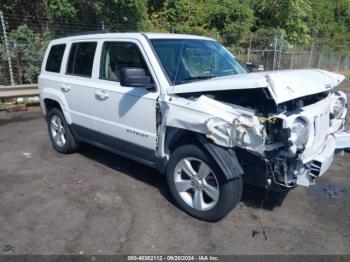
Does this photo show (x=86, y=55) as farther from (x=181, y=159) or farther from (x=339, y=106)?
(x=339, y=106)

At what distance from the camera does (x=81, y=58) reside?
17.6ft

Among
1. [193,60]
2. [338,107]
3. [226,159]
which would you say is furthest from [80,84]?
[338,107]

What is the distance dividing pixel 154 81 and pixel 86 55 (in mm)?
1587

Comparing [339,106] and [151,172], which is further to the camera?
[151,172]

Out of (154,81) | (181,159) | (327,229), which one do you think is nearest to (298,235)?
(327,229)

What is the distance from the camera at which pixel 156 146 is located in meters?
4.25

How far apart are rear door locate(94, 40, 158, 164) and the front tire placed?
0.47 meters

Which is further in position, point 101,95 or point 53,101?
point 53,101

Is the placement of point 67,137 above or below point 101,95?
below

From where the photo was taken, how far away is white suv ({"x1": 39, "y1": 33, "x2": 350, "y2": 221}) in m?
3.42

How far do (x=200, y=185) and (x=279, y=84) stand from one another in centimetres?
136

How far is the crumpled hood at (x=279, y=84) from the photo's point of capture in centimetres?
328

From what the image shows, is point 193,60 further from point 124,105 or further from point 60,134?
point 60,134

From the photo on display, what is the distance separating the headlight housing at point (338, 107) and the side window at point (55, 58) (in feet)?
13.5
